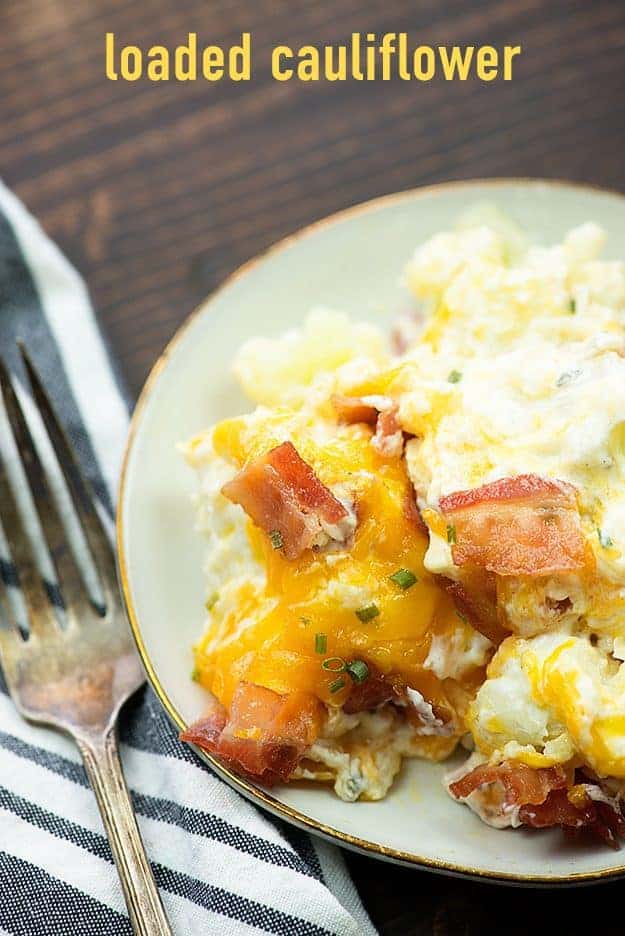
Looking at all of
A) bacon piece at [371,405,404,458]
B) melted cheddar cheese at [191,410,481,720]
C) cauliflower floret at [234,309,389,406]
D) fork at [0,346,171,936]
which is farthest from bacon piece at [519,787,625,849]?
cauliflower floret at [234,309,389,406]

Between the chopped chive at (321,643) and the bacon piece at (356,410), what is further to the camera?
the bacon piece at (356,410)

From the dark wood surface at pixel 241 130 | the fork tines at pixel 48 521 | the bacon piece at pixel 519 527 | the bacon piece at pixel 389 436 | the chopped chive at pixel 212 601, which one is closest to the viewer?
the bacon piece at pixel 519 527

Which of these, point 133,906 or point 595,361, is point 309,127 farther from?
point 133,906

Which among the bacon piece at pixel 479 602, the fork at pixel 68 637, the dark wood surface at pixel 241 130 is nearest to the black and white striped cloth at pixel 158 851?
the fork at pixel 68 637

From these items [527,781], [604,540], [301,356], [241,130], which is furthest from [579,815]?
[241,130]

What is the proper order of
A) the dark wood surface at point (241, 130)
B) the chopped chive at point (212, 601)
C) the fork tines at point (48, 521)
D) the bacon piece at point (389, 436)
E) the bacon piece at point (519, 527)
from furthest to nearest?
1. the dark wood surface at point (241, 130)
2. the fork tines at point (48, 521)
3. the chopped chive at point (212, 601)
4. the bacon piece at point (389, 436)
5. the bacon piece at point (519, 527)

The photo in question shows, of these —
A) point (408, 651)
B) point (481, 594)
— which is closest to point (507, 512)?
point (481, 594)

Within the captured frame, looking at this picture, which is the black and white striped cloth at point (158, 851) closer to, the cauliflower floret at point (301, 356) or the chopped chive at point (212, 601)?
the chopped chive at point (212, 601)

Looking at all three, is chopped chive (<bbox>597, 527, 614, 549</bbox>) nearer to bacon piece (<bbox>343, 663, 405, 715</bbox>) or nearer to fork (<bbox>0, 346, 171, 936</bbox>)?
bacon piece (<bbox>343, 663, 405, 715</bbox>)
